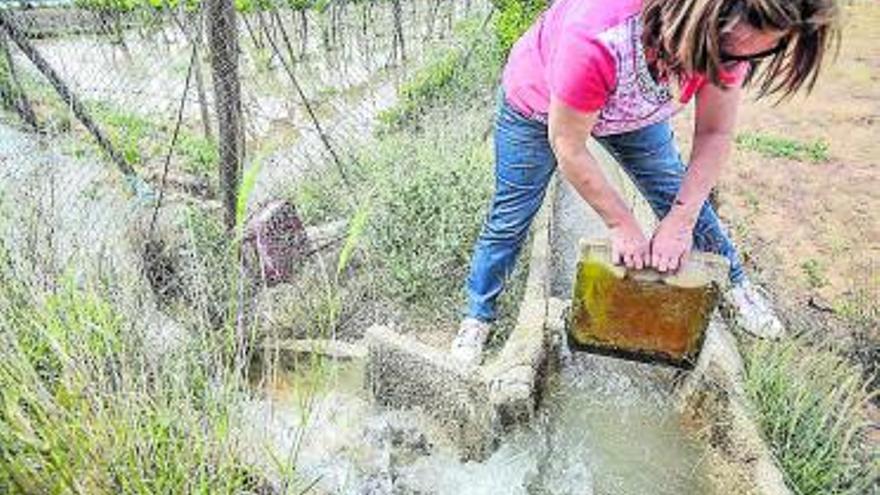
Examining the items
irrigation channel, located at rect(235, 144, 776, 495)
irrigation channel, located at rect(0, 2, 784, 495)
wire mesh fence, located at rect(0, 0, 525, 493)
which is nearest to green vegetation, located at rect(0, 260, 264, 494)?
wire mesh fence, located at rect(0, 0, 525, 493)

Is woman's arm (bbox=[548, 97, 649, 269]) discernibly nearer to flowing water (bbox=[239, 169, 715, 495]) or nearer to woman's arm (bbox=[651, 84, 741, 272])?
woman's arm (bbox=[651, 84, 741, 272])

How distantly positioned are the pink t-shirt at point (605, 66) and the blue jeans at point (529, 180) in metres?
0.28

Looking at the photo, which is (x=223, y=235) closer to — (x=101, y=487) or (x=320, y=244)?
(x=320, y=244)

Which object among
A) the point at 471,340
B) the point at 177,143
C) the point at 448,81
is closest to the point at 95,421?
the point at 471,340

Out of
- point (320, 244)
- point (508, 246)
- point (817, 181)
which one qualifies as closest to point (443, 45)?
point (817, 181)

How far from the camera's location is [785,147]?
5.58 m

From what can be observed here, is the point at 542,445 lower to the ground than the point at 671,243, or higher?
lower

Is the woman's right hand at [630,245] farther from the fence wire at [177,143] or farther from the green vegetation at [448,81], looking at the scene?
the green vegetation at [448,81]

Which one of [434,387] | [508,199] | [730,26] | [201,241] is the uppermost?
[730,26]

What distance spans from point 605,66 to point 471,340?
4.91 feet

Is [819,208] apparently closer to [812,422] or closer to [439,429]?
[812,422]

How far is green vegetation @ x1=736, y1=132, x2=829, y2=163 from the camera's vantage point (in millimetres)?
5484

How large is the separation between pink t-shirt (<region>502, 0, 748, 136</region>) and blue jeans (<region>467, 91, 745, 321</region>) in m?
0.28

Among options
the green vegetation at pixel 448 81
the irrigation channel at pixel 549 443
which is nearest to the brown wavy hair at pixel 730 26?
the irrigation channel at pixel 549 443
